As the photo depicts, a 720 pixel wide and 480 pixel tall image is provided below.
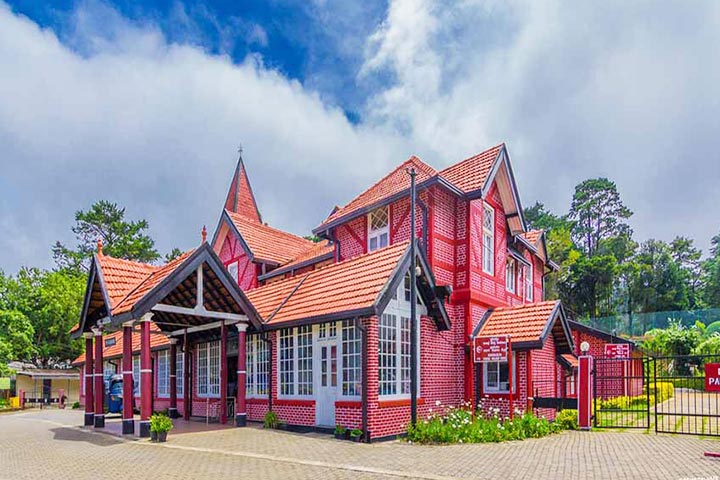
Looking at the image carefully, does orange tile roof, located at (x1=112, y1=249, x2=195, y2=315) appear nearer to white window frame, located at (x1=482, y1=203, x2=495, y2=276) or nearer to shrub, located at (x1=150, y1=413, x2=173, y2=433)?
shrub, located at (x1=150, y1=413, x2=173, y2=433)

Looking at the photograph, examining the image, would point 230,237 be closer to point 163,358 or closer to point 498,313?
point 163,358

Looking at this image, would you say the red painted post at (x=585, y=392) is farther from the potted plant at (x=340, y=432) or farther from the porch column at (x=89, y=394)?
the porch column at (x=89, y=394)

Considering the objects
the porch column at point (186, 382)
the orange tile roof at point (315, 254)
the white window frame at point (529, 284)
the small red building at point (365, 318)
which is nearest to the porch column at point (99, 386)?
the small red building at point (365, 318)

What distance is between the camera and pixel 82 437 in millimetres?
14406

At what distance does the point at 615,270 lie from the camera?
49344 millimetres

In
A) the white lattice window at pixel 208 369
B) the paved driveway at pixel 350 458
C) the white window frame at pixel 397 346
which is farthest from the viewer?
the white lattice window at pixel 208 369

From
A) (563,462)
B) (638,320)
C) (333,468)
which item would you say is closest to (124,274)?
(333,468)

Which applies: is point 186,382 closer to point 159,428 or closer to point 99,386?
point 99,386

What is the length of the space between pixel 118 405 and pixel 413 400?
13.2 metres

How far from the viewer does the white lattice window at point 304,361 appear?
14.5 m

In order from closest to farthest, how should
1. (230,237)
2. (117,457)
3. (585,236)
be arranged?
(117,457) < (230,237) < (585,236)

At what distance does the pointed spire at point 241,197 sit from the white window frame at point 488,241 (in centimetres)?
1923

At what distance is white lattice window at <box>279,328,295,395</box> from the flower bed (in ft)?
11.8

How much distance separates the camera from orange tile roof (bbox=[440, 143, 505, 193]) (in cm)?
1690
